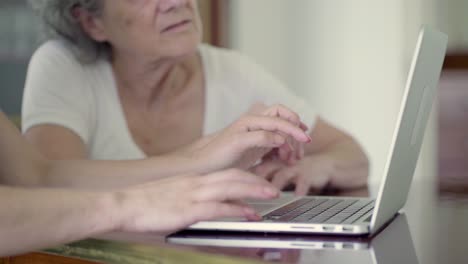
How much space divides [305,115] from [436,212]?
678 mm

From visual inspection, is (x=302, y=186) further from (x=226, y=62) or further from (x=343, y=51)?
(x=343, y=51)

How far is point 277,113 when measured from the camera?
1.29 metres

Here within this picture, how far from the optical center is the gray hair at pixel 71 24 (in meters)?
1.82

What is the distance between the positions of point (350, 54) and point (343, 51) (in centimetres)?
4

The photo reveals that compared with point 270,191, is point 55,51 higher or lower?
higher

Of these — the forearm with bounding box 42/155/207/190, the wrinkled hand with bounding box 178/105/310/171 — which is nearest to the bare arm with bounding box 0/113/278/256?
the wrinkled hand with bounding box 178/105/310/171

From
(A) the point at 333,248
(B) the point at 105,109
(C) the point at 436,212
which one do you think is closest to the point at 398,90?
(B) the point at 105,109

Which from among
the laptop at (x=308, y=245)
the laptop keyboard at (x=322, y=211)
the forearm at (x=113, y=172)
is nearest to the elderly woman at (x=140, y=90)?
the forearm at (x=113, y=172)

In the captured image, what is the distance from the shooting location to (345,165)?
5.36 ft

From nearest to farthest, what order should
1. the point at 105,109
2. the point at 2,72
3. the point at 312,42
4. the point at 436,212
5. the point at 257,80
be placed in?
the point at 436,212 → the point at 105,109 → the point at 257,80 → the point at 2,72 → the point at 312,42

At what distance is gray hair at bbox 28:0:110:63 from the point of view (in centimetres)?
182

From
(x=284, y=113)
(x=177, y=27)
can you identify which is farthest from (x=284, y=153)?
(x=177, y=27)

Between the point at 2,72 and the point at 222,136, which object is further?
the point at 2,72

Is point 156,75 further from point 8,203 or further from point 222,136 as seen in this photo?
point 8,203
